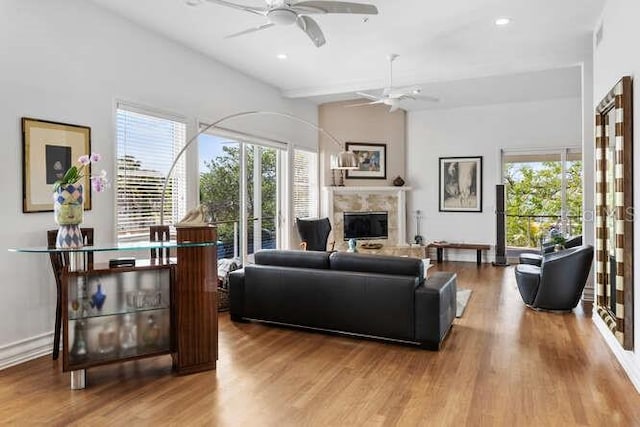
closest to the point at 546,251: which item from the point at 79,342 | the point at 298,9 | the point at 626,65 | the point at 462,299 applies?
the point at 462,299

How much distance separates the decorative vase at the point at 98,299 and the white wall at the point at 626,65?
3594mm

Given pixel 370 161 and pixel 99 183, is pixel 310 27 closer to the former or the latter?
pixel 99 183

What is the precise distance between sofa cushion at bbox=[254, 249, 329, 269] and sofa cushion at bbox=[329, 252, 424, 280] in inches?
3.6

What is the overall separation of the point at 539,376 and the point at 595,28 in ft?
11.6

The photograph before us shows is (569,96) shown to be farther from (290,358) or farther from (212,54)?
(290,358)

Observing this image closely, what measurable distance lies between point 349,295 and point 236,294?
1247 mm

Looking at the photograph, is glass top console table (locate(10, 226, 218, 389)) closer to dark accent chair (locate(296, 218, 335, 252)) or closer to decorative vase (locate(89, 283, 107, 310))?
decorative vase (locate(89, 283, 107, 310))

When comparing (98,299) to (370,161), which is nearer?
(98,299)

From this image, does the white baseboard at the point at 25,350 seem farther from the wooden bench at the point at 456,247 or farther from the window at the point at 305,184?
the wooden bench at the point at 456,247

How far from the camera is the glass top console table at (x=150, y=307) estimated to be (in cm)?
312

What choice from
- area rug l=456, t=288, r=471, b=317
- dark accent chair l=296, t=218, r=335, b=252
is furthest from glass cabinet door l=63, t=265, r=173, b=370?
dark accent chair l=296, t=218, r=335, b=252

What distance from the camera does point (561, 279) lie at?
16.1 ft

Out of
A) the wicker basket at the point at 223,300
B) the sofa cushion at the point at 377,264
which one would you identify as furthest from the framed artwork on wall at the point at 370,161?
the sofa cushion at the point at 377,264

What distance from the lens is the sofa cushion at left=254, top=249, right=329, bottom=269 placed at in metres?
4.18
